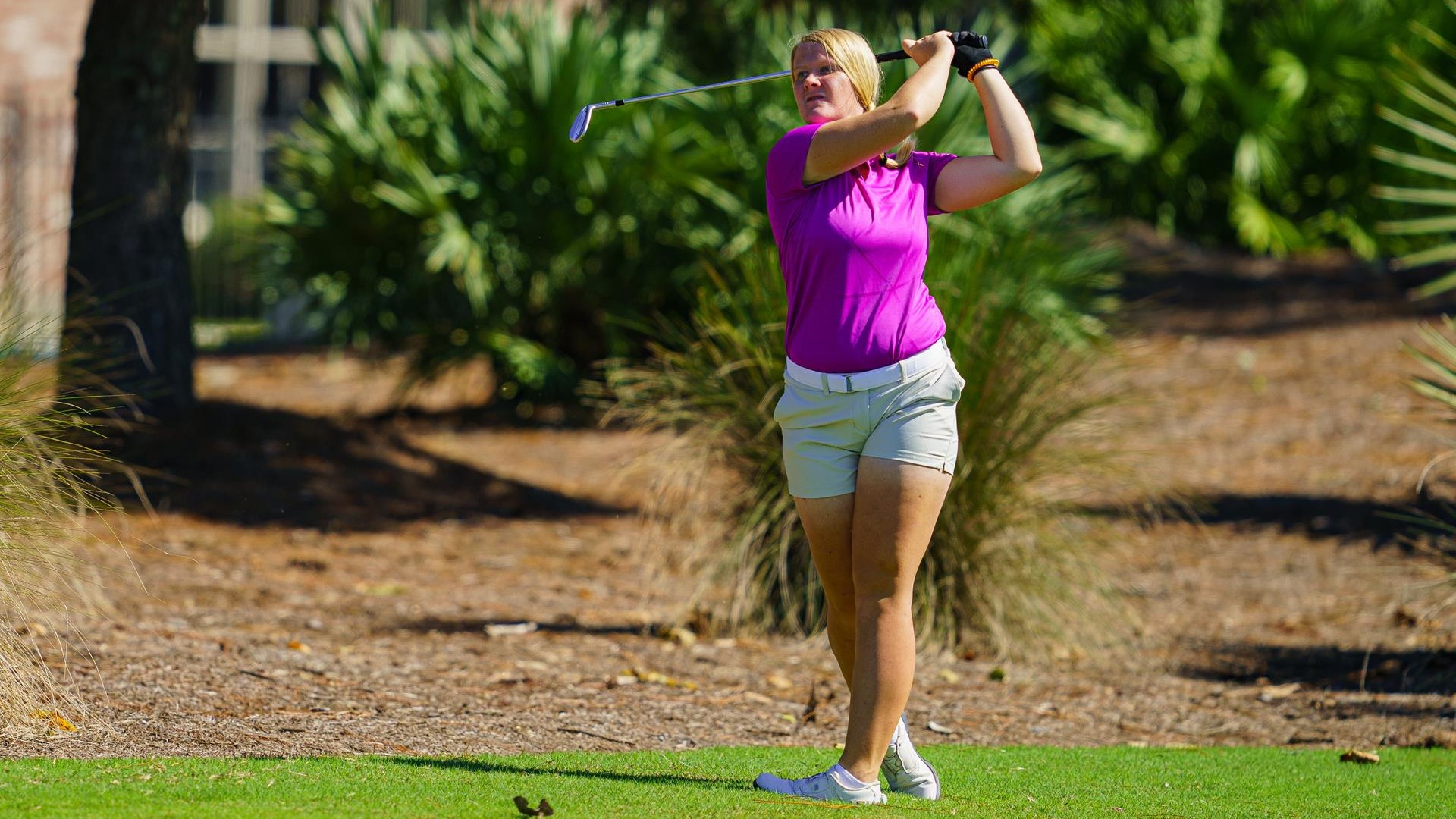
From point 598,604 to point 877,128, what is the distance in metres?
3.90

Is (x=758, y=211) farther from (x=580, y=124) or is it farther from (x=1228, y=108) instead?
(x=1228, y=108)

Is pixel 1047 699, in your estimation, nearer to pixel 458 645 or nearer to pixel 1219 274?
pixel 458 645

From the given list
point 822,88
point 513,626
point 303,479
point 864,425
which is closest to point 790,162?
point 822,88

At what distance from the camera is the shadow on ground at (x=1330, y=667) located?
5.89 m

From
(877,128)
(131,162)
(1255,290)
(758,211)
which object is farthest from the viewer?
(1255,290)

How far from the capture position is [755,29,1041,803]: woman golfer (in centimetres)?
360

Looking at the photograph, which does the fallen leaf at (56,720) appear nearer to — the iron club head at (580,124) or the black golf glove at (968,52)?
the iron club head at (580,124)

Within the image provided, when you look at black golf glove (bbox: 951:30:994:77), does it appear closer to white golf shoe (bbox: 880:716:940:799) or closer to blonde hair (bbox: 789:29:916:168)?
blonde hair (bbox: 789:29:916:168)

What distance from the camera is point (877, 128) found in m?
3.48

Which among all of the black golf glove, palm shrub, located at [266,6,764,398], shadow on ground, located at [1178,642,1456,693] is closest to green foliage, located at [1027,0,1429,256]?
palm shrub, located at [266,6,764,398]

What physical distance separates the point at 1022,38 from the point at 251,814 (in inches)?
550

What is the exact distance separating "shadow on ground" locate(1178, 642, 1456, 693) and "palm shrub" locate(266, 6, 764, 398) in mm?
4354

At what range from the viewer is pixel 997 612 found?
19.8 ft

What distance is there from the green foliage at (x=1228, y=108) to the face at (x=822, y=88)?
10.7m
